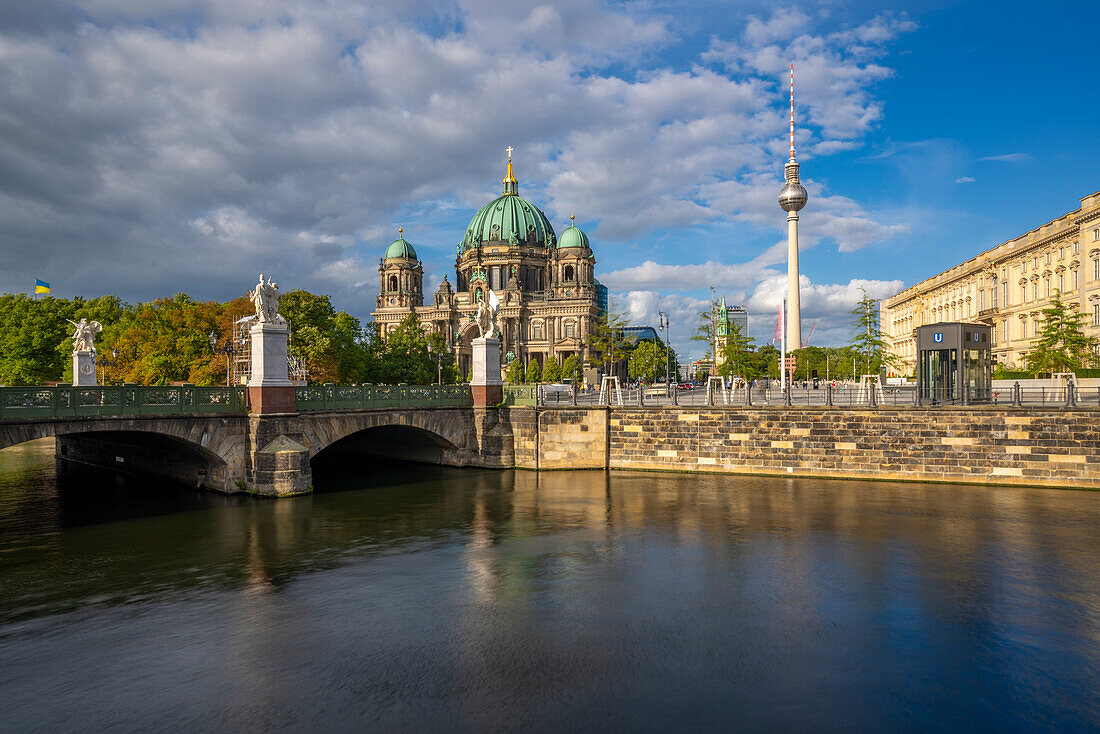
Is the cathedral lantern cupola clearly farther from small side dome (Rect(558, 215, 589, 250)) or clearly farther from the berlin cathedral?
small side dome (Rect(558, 215, 589, 250))

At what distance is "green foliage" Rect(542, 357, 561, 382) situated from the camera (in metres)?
129

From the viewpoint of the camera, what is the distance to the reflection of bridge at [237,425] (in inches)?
992

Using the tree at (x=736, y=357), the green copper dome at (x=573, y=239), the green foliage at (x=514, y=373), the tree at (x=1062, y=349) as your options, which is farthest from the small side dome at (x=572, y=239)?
the tree at (x=1062, y=349)

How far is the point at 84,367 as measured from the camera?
36750mm

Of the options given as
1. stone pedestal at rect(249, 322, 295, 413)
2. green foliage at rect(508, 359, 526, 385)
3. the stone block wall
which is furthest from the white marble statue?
green foliage at rect(508, 359, 526, 385)

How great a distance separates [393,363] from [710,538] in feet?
158

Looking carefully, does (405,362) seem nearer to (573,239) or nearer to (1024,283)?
(1024,283)

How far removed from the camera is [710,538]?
23.1m

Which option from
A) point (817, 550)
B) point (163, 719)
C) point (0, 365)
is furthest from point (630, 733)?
point (0, 365)

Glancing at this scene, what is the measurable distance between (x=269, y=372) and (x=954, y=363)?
34.4 metres

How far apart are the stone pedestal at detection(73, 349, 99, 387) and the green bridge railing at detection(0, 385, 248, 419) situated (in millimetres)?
12182

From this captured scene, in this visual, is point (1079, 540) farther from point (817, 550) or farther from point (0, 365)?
point (0, 365)

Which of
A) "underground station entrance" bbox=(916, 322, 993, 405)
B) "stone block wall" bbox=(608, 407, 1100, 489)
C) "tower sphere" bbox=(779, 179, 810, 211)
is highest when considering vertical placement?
"tower sphere" bbox=(779, 179, 810, 211)

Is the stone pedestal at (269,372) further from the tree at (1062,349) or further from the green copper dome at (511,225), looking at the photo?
the green copper dome at (511,225)
